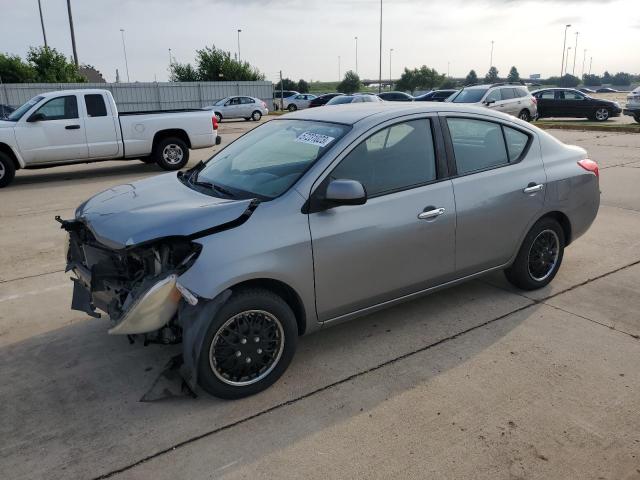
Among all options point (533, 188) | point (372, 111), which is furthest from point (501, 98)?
point (372, 111)

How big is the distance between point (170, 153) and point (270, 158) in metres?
9.00

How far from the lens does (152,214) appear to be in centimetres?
330

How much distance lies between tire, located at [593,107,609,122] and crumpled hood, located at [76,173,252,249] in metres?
25.2

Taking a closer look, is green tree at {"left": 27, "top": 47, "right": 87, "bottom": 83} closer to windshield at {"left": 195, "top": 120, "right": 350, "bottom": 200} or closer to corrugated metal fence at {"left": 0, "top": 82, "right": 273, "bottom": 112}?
corrugated metal fence at {"left": 0, "top": 82, "right": 273, "bottom": 112}

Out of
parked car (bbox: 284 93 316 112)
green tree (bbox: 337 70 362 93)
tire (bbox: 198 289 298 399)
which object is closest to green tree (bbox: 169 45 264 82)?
parked car (bbox: 284 93 316 112)

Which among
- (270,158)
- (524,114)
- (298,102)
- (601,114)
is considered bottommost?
(601,114)

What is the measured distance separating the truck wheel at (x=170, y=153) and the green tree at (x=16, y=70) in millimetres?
32652

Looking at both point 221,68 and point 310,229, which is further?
point 221,68

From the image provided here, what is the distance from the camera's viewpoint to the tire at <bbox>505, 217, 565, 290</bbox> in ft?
15.0

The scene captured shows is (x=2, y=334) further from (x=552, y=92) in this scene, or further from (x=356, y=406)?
(x=552, y=92)

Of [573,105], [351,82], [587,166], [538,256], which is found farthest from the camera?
[351,82]

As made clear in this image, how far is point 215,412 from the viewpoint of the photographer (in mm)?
3166

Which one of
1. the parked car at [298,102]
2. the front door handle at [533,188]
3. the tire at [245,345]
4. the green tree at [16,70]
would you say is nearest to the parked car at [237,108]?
the parked car at [298,102]

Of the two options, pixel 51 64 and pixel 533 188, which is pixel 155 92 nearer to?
pixel 51 64
